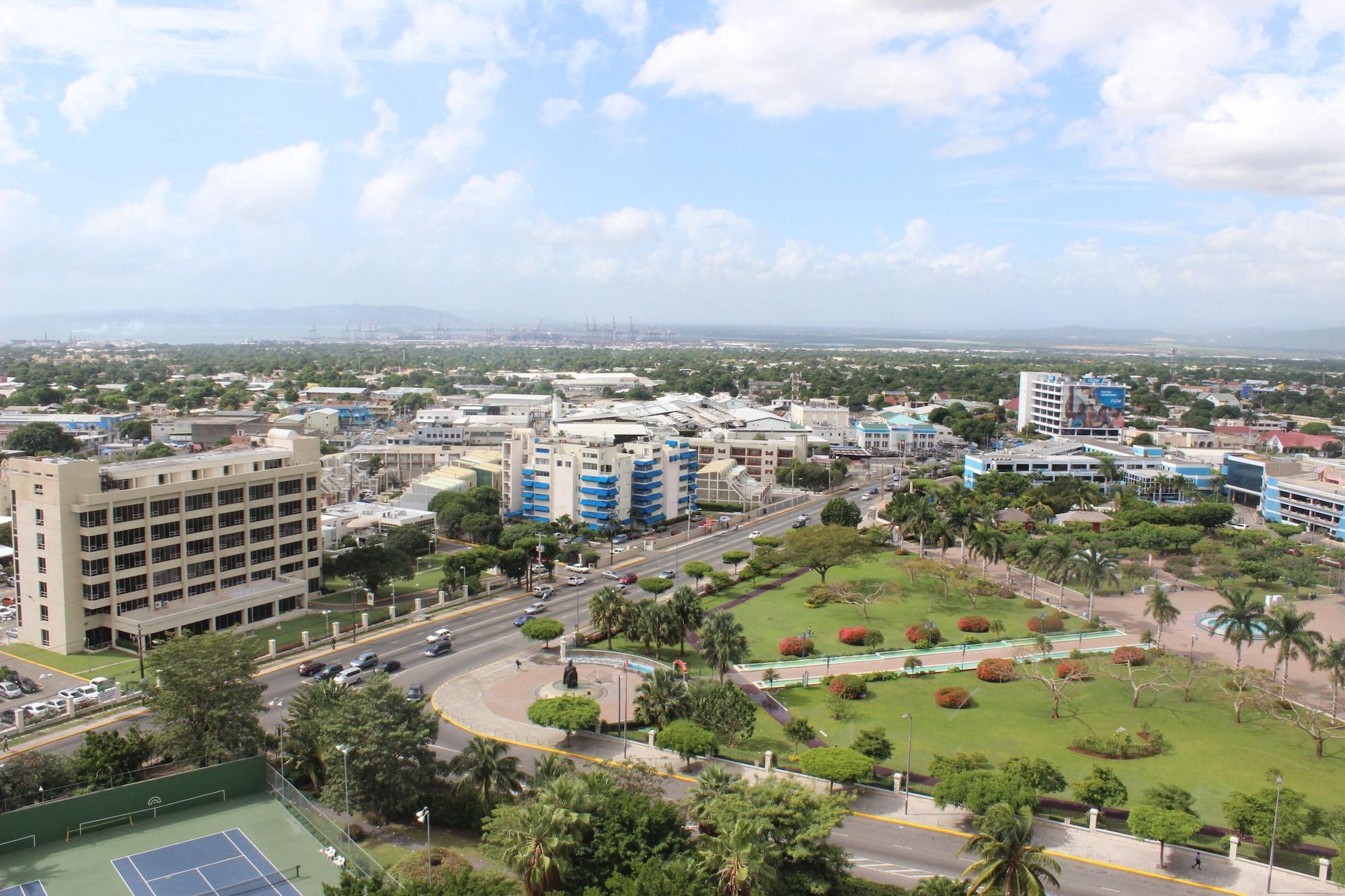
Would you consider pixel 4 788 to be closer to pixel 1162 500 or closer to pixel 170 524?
pixel 170 524

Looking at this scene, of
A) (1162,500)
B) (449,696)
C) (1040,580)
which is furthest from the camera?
(1162,500)

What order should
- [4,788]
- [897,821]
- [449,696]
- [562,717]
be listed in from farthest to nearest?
[449,696] → [562,717] → [897,821] → [4,788]

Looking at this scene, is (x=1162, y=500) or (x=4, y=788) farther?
(x=1162, y=500)

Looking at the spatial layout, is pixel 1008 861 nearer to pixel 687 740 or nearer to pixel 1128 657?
pixel 687 740

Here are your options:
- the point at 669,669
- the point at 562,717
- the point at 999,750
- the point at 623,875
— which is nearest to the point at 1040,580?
the point at 999,750

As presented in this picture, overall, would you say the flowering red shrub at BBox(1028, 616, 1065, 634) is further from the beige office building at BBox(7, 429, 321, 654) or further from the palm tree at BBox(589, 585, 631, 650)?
the beige office building at BBox(7, 429, 321, 654)

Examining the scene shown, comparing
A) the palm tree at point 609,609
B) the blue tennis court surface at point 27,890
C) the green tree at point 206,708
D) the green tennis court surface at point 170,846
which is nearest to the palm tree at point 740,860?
the green tennis court surface at point 170,846

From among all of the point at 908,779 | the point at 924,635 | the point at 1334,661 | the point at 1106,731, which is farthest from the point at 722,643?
the point at 1334,661

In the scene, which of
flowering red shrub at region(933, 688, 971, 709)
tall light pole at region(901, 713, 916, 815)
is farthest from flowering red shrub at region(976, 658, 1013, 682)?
tall light pole at region(901, 713, 916, 815)
